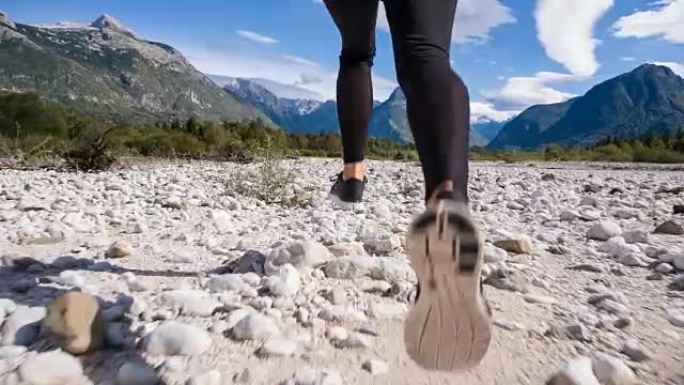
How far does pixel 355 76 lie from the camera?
167 cm

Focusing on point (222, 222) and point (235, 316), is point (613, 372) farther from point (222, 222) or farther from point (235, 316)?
point (222, 222)

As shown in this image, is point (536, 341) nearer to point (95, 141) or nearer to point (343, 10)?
point (343, 10)

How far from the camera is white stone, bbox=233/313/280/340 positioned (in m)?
1.27

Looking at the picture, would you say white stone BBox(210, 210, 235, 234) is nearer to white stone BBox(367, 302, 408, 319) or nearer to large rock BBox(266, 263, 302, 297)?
large rock BBox(266, 263, 302, 297)

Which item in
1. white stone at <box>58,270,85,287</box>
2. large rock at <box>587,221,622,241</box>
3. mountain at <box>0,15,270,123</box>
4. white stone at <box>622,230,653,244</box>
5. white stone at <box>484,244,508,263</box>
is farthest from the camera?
mountain at <box>0,15,270,123</box>

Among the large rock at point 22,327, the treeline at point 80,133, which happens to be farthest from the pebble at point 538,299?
the treeline at point 80,133

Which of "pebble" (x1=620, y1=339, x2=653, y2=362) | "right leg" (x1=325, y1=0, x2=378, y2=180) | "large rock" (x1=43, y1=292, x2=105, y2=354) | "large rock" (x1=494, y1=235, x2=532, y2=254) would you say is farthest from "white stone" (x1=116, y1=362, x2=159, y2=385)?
"large rock" (x1=494, y1=235, x2=532, y2=254)

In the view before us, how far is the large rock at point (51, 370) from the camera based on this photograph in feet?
3.40

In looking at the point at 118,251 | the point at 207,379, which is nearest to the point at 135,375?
the point at 207,379

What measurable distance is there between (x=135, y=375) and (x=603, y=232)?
2.59m

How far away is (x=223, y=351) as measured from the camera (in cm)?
121

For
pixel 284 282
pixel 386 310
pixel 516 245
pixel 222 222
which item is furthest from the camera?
pixel 222 222

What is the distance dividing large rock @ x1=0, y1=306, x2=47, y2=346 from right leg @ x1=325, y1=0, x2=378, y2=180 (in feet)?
3.19

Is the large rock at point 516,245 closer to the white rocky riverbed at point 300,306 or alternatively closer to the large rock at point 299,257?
the white rocky riverbed at point 300,306
